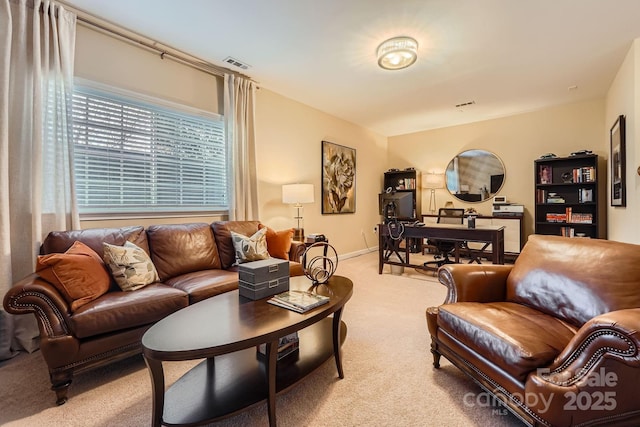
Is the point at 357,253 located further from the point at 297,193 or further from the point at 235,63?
the point at 235,63

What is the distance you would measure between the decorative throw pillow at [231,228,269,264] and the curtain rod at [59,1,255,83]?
196 cm

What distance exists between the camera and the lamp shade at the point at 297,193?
12.4 ft

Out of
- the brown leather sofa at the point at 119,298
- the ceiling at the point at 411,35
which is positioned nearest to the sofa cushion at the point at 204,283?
the brown leather sofa at the point at 119,298

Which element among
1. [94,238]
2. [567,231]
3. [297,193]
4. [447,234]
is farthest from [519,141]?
[94,238]

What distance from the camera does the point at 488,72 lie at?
3367 mm

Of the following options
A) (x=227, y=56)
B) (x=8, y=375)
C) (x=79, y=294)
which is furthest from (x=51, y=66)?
(x=8, y=375)

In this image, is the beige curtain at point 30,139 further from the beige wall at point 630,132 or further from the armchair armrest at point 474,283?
the beige wall at point 630,132

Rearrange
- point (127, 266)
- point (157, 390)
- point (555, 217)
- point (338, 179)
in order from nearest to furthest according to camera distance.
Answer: point (157, 390) < point (127, 266) < point (555, 217) < point (338, 179)

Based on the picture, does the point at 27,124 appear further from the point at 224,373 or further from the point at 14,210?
the point at 224,373

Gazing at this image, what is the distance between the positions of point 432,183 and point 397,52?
137 inches

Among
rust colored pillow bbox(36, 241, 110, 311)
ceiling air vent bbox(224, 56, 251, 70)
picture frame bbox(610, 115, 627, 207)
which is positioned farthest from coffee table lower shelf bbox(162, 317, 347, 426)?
picture frame bbox(610, 115, 627, 207)

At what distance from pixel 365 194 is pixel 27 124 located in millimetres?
5019

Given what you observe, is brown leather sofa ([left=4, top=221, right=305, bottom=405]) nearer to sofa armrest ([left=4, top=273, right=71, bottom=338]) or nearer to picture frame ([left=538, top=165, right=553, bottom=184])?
sofa armrest ([left=4, top=273, right=71, bottom=338])

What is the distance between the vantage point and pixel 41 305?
4.95 ft
